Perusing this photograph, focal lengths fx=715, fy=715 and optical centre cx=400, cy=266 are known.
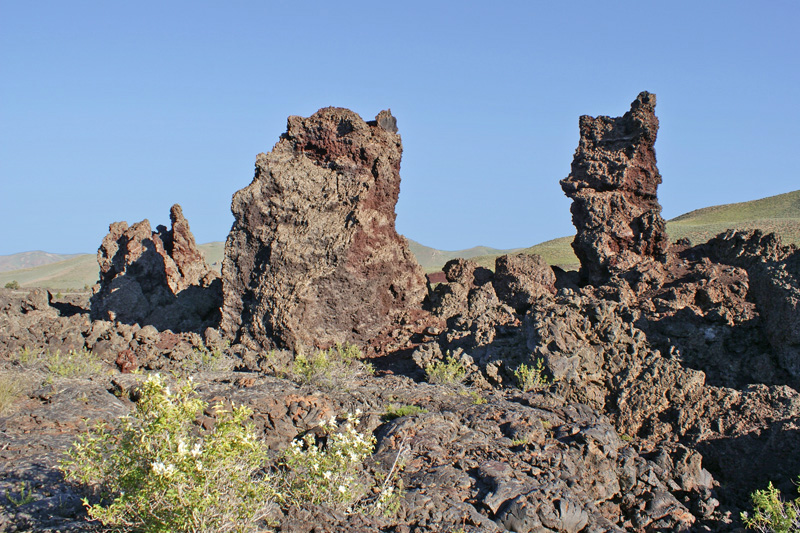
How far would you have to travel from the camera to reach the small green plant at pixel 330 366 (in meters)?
10.4

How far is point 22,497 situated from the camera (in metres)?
5.89

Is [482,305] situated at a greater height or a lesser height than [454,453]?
greater

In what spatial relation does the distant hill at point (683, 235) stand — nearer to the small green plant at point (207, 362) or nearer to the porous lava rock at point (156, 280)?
the porous lava rock at point (156, 280)

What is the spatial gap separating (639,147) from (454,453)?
9.70m

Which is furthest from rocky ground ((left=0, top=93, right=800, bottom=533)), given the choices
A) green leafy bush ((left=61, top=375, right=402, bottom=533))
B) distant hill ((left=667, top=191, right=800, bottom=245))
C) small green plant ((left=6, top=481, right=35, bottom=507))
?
distant hill ((left=667, top=191, right=800, bottom=245))

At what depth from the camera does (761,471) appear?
8500 millimetres

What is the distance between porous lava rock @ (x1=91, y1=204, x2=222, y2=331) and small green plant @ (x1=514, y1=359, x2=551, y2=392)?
6273mm

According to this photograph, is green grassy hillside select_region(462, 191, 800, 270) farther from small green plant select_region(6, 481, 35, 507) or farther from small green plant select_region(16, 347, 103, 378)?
small green plant select_region(6, 481, 35, 507)

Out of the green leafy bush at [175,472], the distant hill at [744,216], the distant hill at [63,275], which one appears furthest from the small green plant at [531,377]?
the distant hill at [63,275]

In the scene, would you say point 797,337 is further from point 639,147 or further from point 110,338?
point 110,338

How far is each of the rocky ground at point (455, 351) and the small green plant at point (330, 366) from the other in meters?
0.11

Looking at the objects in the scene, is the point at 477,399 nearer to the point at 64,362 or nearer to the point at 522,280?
the point at 522,280

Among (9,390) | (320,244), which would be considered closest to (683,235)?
(320,244)

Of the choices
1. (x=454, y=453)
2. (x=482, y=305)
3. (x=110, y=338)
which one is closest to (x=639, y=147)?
(x=482, y=305)
